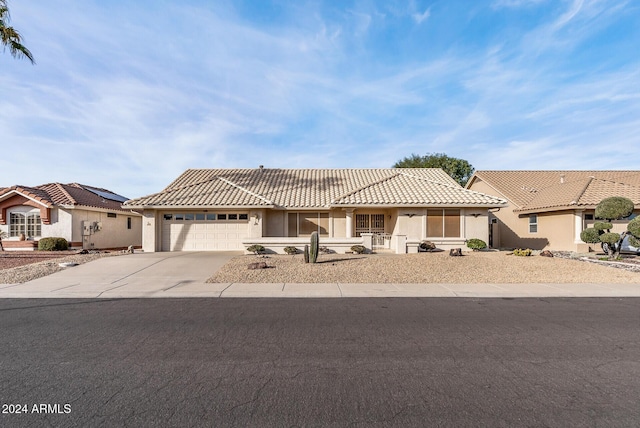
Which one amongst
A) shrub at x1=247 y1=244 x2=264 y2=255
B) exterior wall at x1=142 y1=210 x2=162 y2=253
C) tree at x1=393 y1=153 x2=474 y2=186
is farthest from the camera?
tree at x1=393 y1=153 x2=474 y2=186

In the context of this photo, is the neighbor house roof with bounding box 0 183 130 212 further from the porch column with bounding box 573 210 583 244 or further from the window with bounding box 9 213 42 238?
the porch column with bounding box 573 210 583 244

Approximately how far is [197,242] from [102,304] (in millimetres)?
11843

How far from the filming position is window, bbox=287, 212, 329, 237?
2152cm

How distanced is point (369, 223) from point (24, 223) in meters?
21.2

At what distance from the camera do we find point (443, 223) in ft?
64.8

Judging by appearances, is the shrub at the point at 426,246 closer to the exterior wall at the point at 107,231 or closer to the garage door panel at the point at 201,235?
the garage door panel at the point at 201,235

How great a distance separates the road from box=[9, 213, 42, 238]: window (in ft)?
56.0

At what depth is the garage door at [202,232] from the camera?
2000 cm

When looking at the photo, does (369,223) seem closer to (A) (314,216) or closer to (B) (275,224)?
(A) (314,216)

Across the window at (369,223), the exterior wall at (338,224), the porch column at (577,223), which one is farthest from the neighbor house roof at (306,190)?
the porch column at (577,223)

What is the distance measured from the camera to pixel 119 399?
151 inches

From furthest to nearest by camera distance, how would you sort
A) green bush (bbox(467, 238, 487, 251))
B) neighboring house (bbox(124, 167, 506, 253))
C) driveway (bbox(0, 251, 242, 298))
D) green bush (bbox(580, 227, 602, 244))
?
neighboring house (bbox(124, 167, 506, 253)) < green bush (bbox(467, 238, 487, 251)) < green bush (bbox(580, 227, 602, 244)) < driveway (bbox(0, 251, 242, 298))

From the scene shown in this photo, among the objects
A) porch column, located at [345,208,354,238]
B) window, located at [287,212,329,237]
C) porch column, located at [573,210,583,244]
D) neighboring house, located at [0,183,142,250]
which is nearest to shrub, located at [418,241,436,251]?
porch column, located at [345,208,354,238]

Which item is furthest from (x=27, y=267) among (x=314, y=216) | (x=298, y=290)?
(x=314, y=216)
